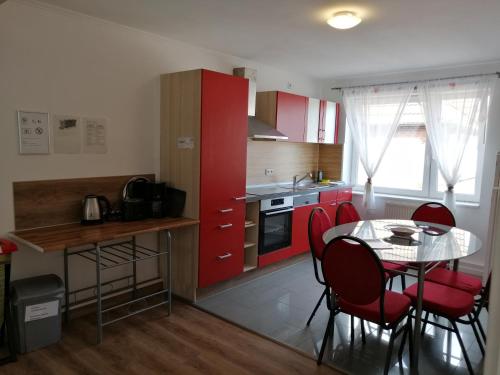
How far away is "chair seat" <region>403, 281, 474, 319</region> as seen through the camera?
2336mm

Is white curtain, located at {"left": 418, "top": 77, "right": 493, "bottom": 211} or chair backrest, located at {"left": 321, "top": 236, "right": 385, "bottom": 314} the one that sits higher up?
white curtain, located at {"left": 418, "top": 77, "right": 493, "bottom": 211}

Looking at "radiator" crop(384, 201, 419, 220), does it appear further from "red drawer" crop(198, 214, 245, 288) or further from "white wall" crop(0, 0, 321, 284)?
"white wall" crop(0, 0, 321, 284)

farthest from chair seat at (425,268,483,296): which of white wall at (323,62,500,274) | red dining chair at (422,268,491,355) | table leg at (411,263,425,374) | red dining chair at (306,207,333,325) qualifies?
white wall at (323,62,500,274)

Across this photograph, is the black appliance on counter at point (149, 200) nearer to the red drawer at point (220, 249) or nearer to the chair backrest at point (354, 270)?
the red drawer at point (220, 249)

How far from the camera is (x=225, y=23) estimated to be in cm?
307

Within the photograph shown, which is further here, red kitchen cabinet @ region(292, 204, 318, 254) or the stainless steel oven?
red kitchen cabinet @ region(292, 204, 318, 254)

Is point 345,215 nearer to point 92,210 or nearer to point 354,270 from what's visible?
point 354,270

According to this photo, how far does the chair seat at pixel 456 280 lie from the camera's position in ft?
8.66

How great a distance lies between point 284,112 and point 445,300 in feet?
8.90

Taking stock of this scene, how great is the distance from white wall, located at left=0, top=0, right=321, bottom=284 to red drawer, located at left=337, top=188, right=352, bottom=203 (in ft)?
8.60

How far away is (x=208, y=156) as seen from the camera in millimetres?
3287

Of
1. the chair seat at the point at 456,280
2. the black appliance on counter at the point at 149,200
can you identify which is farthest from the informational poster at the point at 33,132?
the chair seat at the point at 456,280

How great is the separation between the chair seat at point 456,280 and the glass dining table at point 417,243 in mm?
116

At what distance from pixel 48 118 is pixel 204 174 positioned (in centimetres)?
126
